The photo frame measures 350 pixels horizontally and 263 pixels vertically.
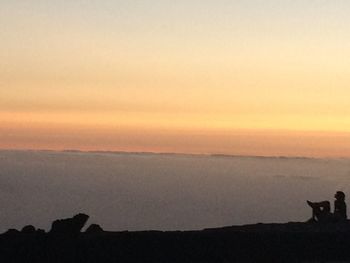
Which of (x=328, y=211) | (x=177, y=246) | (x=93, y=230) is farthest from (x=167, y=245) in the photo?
(x=328, y=211)

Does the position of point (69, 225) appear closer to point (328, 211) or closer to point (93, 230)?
point (93, 230)

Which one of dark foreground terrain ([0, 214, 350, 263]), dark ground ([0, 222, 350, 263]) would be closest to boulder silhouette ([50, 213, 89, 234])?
dark foreground terrain ([0, 214, 350, 263])

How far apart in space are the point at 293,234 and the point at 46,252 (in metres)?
5.84

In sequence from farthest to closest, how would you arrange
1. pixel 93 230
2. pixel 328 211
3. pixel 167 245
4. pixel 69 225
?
pixel 328 211
pixel 93 230
pixel 167 245
pixel 69 225

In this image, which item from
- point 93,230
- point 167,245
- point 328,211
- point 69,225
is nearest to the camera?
point 69,225

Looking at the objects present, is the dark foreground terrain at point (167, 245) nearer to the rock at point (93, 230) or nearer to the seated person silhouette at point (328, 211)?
the rock at point (93, 230)

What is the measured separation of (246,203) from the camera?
188375 mm

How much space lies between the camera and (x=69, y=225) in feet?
65.8

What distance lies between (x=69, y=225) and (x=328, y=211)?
8933 millimetres

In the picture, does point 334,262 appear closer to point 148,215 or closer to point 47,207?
point 148,215

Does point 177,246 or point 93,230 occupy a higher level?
point 93,230

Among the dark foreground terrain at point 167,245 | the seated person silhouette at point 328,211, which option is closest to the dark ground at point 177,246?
the dark foreground terrain at point 167,245

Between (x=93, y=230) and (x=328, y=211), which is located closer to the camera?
(x=93, y=230)

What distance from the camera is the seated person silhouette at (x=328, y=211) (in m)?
25.1
